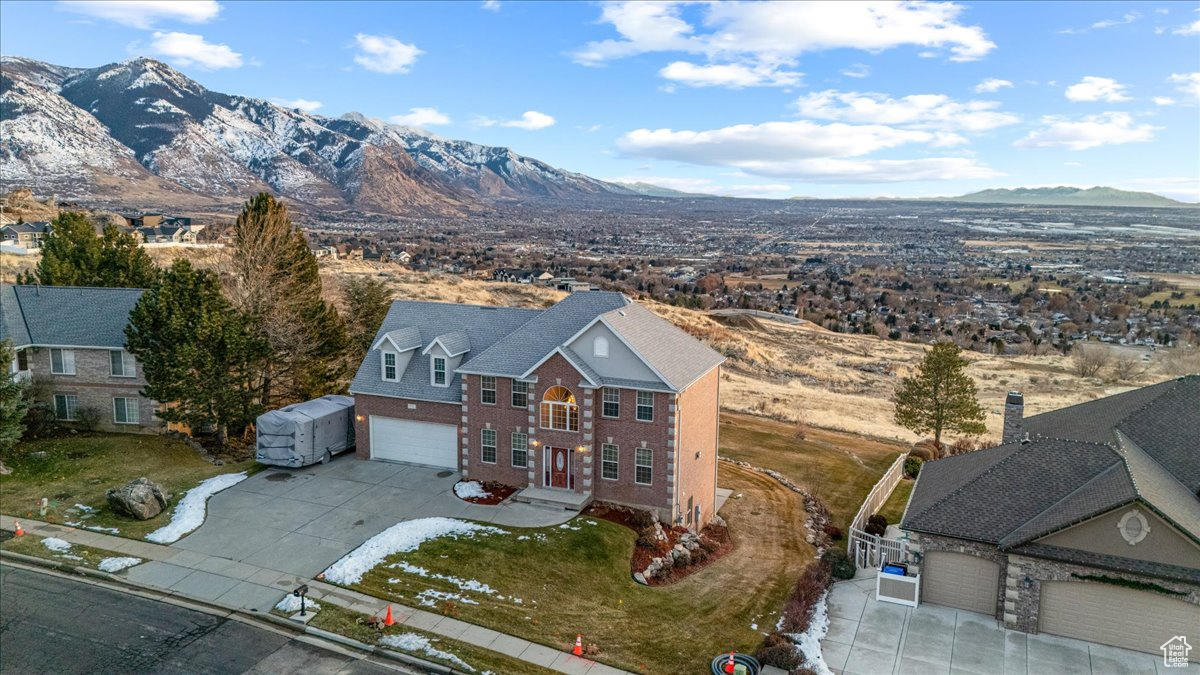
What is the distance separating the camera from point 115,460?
3272 centimetres

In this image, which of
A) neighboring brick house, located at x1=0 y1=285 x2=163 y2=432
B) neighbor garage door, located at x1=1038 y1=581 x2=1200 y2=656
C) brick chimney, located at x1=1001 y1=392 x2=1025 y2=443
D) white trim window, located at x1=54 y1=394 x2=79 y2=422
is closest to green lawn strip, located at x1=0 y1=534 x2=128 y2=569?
neighboring brick house, located at x1=0 y1=285 x2=163 y2=432

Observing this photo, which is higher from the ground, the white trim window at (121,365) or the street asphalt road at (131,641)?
the white trim window at (121,365)

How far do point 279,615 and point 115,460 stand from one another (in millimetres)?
16966

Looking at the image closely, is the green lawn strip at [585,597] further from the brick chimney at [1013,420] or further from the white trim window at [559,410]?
the brick chimney at [1013,420]

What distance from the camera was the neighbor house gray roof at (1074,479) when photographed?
21062 millimetres

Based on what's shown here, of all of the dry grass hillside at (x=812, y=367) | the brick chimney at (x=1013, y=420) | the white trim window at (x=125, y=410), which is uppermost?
the brick chimney at (x=1013, y=420)

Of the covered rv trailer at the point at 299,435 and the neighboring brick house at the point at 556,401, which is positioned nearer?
the neighboring brick house at the point at 556,401

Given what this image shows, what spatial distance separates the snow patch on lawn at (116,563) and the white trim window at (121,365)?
15891 mm

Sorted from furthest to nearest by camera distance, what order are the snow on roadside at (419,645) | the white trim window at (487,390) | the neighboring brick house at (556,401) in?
1. the white trim window at (487,390)
2. the neighboring brick house at (556,401)
3. the snow on roadside at (419,645)

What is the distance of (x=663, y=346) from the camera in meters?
30.1

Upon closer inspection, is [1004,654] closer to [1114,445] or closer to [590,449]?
[1114,445]

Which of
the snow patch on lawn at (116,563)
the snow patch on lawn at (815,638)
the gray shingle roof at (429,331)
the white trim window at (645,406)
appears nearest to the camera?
the snow patch on lawn at (815,638)

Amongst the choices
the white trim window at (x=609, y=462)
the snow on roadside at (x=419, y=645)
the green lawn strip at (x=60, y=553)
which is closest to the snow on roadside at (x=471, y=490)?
the white trim window at (x=609, y=462)

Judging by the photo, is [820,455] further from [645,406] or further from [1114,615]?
[1114,615]
